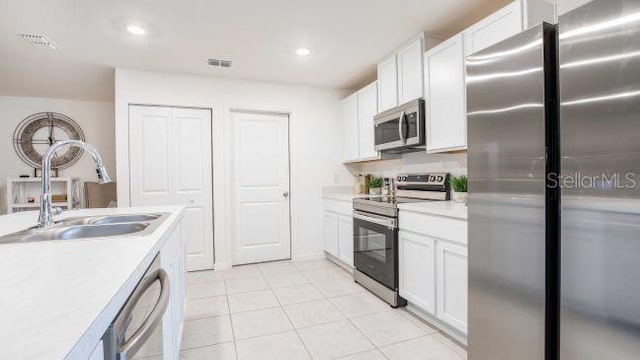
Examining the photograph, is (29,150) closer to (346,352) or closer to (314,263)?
(314,263)

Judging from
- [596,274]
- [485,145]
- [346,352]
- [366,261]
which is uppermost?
[485,145]

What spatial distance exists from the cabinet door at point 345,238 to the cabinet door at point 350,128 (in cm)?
84

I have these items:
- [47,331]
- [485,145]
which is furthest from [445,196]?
[47,331]

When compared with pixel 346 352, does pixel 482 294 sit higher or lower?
higher

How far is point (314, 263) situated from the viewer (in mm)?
4004

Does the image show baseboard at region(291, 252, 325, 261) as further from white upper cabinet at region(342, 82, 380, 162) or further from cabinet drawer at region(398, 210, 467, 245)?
cabinet drawer at region(398, 210, 467, 245)

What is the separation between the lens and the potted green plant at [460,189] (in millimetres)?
2479

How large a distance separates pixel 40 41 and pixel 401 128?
10.9 feet

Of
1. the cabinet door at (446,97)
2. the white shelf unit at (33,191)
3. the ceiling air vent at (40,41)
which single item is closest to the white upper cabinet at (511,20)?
the cabinet door at (446,97)

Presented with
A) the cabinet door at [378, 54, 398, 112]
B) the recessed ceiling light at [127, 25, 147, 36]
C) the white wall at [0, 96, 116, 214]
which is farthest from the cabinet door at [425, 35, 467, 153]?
the white wall at [0, 96, 116, 214]

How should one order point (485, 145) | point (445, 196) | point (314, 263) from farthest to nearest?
point (314, 263) < point (445, 196) < point (485, 145)

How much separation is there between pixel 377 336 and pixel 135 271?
182cm

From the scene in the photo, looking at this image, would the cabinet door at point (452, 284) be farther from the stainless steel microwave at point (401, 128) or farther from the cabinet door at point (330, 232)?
the cabinet door at point (330, 232)

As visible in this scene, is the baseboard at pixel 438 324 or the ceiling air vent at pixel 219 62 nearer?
the baseboard at pixel 438 324
